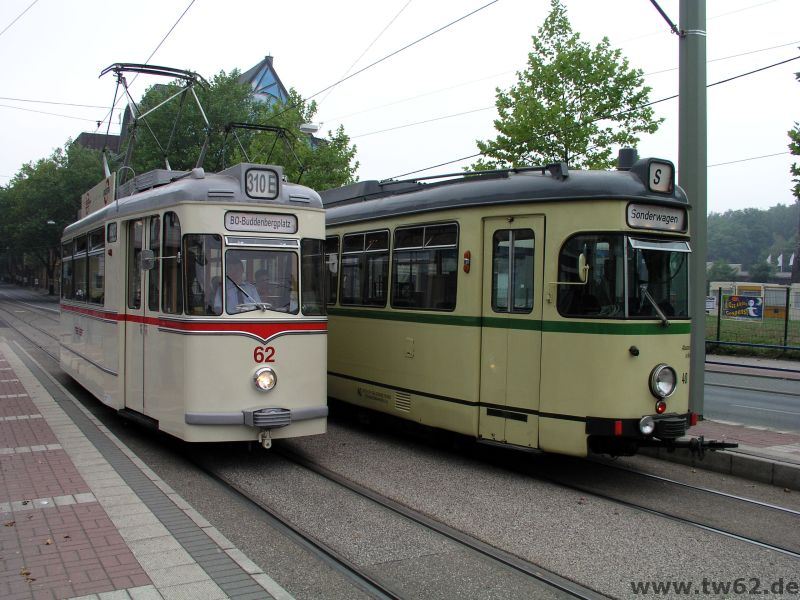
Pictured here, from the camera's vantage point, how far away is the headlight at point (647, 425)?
24.4 ft

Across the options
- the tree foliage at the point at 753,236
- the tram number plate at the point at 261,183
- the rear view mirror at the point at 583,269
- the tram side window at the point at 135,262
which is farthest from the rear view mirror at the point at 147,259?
the tree foliage at the point at 753,236

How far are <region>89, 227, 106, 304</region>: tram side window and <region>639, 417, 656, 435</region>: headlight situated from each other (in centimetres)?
757

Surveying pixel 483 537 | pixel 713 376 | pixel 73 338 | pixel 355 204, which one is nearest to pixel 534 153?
pixel 713 376

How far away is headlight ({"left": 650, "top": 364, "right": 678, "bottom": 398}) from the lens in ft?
24.8

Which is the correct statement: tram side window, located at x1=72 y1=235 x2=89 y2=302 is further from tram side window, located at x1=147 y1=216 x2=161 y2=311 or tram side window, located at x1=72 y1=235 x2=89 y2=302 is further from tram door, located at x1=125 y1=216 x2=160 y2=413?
tram side window, located at x1=147 y1=216 x2=161 y2=311

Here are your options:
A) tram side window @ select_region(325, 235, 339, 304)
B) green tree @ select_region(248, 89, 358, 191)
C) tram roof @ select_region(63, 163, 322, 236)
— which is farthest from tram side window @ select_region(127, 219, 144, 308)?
green tree @ select_region(248, 89, 358, 191)

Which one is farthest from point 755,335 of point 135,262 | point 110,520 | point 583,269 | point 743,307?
point 110,520

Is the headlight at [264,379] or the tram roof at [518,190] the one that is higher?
the tram roof at [518,190]

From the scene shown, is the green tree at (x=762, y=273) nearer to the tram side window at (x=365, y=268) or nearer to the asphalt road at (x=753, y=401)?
the asphalt road at (x=753, y=401)

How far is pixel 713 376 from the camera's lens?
1919 centimetres

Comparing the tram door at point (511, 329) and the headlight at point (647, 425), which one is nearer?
the headlight at point (647, 425)

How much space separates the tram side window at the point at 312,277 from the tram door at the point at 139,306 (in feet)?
5.72

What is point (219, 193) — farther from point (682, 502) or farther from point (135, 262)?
point (682, 502)

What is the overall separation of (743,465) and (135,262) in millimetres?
7618
